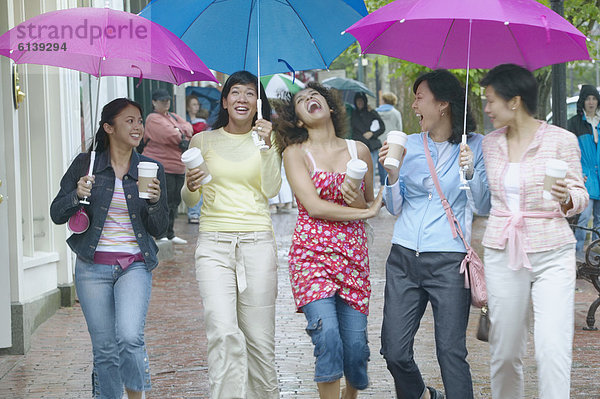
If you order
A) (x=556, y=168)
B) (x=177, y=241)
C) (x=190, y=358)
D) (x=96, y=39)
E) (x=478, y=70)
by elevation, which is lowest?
(x=190, y=358)

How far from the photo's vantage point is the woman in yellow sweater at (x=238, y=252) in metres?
5.46

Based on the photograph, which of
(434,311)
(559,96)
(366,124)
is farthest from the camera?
(366,124)

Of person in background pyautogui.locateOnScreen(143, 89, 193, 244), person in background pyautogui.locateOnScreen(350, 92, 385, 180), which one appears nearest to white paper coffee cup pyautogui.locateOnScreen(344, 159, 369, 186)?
person in background pyautogui.locateOnScreen(143, 89, 193, 244)

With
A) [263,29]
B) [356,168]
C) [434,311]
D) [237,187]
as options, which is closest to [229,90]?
[237,187]

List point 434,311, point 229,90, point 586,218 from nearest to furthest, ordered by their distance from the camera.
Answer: point 434,311 → point 229,90 → point 586,218

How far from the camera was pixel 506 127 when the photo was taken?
17.2ft

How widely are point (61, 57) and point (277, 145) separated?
1.34m

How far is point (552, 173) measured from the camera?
4.69 m

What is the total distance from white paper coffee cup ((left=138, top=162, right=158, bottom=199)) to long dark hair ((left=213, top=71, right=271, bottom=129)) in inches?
26.1

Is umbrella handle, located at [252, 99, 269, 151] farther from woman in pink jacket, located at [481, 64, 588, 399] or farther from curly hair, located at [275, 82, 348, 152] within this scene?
woman in pink jacket, located at [481, 64, 588, 399]

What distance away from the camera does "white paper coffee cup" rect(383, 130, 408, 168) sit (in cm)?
508

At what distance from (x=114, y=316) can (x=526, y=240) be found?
2.22m

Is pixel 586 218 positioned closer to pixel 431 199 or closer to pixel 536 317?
pixel 431 199

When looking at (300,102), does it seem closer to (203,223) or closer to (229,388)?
(203,223)
